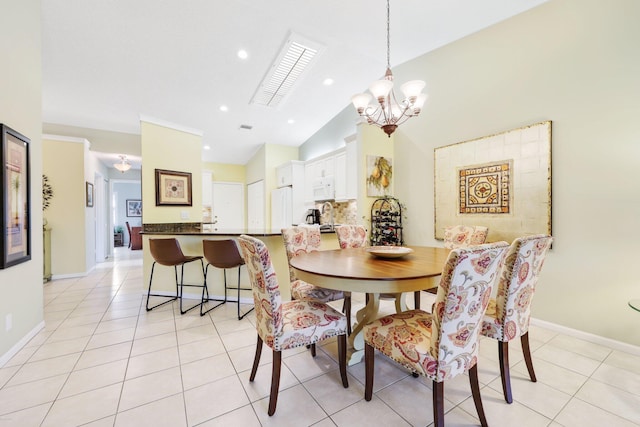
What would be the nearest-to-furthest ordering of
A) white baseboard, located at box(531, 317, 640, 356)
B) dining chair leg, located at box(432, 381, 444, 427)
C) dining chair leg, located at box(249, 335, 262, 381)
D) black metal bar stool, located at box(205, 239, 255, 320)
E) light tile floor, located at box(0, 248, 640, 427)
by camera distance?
dining chair leg, located at box(432, 381, 444, 427), light tile floor, located at box(0, 248, 640, 427), dining chair leg, located at box(249, 335, 262, 381), white baseboard, located at box(531, 317, 640, 356), black metal bar stool, located at box(205, 239, 255, 320)

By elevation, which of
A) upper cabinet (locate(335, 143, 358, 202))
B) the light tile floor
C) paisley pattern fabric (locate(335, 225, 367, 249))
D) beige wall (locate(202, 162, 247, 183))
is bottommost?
the light tile floor

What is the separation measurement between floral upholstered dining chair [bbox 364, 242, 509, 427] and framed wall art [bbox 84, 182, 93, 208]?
6.02 meters

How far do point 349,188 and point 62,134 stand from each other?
5.36m

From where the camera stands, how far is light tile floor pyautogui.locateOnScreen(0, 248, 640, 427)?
149 centimetres

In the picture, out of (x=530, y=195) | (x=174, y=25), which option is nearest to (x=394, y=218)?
(x=530, y=195)

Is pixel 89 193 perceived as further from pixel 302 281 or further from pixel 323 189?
pixel 302 281

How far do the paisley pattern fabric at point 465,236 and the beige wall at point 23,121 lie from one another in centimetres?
388

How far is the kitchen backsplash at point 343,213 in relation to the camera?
4.94 meters

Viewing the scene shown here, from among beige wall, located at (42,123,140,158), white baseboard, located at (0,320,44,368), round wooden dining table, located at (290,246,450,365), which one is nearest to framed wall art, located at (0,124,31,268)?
white baseboard, located at (0,320,44,368)

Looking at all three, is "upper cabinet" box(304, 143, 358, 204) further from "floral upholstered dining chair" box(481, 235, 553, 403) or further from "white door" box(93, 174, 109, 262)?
"white door" box(93, 174, 109, 262)

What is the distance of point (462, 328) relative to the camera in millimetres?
1261

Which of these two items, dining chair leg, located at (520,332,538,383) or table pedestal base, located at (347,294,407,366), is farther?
table pedestal base, located at (347,294,407,366)

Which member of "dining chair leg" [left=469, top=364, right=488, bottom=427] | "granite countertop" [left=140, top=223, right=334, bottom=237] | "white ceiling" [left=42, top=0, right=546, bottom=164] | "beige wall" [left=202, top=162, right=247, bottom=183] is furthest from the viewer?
"beige wall" [left=202, top=162, right=247, bottom=183]

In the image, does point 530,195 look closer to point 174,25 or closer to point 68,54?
point 174,25
